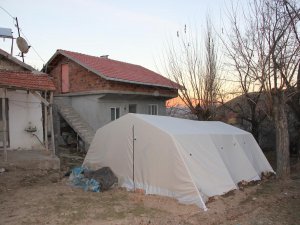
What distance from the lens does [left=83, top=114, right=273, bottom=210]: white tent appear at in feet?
29.8

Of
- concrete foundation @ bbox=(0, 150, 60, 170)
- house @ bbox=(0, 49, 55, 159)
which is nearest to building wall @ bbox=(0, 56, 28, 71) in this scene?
house @ bbox=(0, 49, 55, 159)

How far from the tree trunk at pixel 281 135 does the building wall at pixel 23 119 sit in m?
9.39

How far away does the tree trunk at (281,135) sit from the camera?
1209cm

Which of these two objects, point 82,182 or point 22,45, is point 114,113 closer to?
point 22,45

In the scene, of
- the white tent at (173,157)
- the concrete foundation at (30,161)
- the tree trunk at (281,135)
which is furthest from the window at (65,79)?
the tree trunk at (281,135)

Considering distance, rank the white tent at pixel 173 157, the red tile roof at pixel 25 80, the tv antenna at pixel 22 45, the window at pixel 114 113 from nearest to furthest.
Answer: the white tent at pixel 173 157, the red tile roof at pixel 25 80, the tv antenna at pixel 22 45, the window at pixel 114 113

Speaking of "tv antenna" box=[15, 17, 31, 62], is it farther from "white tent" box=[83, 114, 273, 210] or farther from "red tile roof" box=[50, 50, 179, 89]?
"white tent" box=[83, 114, 273, 210]

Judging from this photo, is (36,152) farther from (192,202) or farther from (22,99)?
(192,202)

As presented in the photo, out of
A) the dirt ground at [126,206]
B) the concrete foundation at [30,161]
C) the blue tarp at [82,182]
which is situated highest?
the concrete foundation at [30,161]

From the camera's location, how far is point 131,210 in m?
8.08

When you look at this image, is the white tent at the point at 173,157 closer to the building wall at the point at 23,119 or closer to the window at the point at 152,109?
the building wall at the point at 23,119

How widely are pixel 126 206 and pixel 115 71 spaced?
12686mm

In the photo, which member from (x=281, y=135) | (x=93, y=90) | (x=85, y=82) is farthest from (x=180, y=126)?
(x=85, y=82)

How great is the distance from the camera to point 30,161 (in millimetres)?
11992
